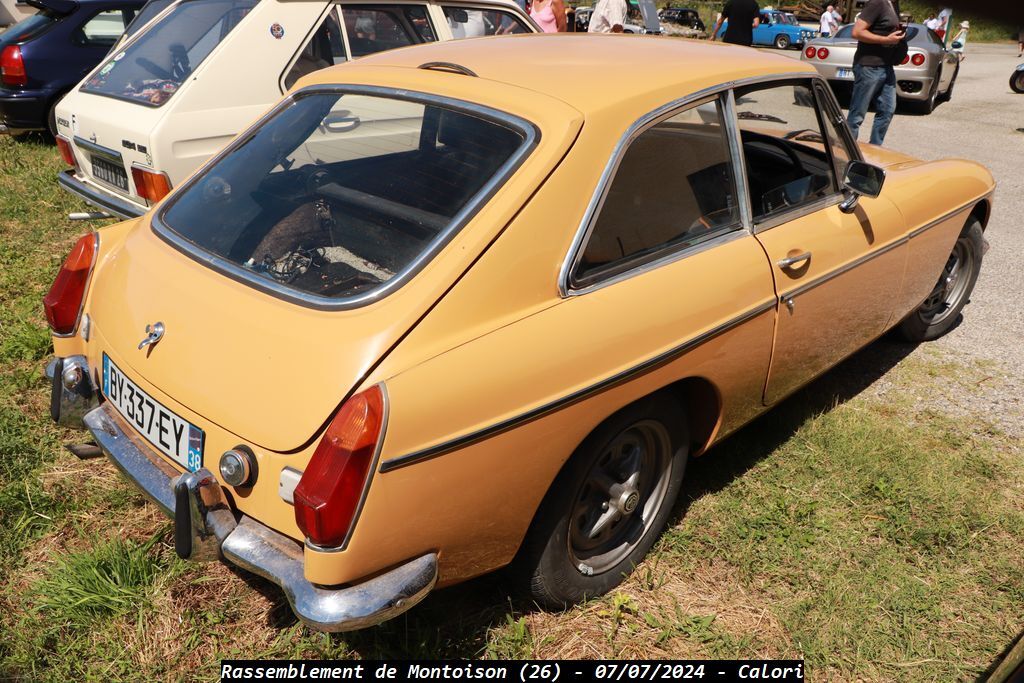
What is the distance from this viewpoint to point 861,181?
10.3ft

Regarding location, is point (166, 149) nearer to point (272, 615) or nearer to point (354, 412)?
point (272, 615)

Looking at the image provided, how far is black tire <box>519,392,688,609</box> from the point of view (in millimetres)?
2332

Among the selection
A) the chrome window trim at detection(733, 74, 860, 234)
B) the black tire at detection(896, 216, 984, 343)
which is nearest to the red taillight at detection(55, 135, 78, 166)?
the chrome window trim at detection(733, 74, 860, 234)

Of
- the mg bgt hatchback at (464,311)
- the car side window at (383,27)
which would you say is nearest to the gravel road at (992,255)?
the mg bgt hatchback at (464,311)

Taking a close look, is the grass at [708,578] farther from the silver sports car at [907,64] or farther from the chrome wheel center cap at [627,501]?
the silver sports car at [907,64]

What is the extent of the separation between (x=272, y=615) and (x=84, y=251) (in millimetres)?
1396

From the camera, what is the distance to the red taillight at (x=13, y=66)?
752 centimetres

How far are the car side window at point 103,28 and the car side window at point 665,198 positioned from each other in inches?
286

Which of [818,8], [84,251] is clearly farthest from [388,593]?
[818,8]

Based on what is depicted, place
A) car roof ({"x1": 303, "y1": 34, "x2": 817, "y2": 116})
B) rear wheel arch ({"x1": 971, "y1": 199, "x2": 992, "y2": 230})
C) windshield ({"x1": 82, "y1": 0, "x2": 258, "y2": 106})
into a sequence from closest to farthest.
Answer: car roof ({"x1": 303, "y1": 34, "x2": 817, "y2": 116}), rear wheel arch ({"x1": 971, "y1": 199, "x2": 992, "y2": 230}), windshield ({"x1": 82, "y1": 0, "x2": 258, "y2": 106})

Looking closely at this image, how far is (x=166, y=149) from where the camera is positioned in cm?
443

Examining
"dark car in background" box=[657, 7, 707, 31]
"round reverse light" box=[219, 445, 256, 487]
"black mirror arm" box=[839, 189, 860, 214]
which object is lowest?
"dark car in background" box=[657, 7, 707, 31]

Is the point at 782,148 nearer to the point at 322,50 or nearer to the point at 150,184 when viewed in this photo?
the point at 322,50

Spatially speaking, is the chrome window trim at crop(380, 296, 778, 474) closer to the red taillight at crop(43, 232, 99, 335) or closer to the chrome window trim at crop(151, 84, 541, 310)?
the chrome window trim at crop(151, 84, 541, 310)
